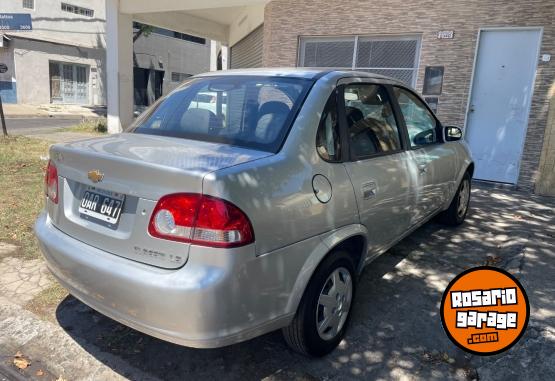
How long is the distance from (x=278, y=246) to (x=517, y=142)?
680 centimetres

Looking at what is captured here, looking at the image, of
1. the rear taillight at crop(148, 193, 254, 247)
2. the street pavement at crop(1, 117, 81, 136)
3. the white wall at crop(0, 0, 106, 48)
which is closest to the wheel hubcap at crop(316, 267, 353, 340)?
the rear taillight at crop(148, 193, 254, 247)

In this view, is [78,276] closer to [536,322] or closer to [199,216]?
[199,216]

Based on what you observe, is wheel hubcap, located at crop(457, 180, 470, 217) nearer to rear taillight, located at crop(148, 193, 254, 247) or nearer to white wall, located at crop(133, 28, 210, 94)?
rear taillight, located at crop(148, 193, 254, 247)

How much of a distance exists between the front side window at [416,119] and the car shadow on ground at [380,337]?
1.16 m

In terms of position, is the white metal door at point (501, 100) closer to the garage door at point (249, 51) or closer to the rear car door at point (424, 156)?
the rear car door at point (424, 156)

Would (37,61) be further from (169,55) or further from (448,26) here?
(448,26)

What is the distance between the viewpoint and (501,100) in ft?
25.1

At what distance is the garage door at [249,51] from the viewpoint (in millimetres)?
11398

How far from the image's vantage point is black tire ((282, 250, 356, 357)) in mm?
2557

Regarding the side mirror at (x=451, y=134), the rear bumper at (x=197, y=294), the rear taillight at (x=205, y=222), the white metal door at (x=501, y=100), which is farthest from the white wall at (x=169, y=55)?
the rear taillight at (x=205, y=222)

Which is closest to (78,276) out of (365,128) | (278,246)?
(278,246)

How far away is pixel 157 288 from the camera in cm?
211

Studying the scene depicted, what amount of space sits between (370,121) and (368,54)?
6235 millimetres

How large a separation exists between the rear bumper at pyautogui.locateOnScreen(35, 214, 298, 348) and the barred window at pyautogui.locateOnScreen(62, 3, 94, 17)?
28.8 m
